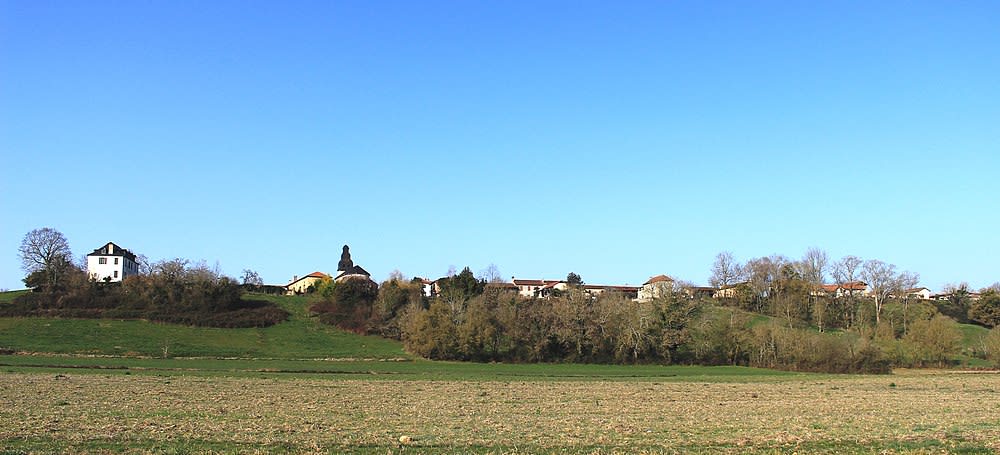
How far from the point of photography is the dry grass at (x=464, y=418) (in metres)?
19.2

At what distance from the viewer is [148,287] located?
112 metres

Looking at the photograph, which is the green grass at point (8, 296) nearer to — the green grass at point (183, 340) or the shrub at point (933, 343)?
the green grass at point (183, 340)

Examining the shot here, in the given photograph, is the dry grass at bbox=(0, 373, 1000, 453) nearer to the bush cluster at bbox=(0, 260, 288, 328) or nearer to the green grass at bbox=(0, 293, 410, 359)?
the green grass at bbox=(0, 293, 410, 359)

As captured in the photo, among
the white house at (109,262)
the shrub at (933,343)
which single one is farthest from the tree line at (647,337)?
the white house at (109,262)

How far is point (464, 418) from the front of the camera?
2667 centimetres

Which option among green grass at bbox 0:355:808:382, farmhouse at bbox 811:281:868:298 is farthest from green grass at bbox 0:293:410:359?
farmhouse at bbox 811:281:868:298

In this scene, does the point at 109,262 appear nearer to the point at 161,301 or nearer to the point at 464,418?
the point at 161,301

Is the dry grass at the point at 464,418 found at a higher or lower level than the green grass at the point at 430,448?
lower

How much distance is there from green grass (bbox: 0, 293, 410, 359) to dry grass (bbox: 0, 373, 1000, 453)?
126 ft

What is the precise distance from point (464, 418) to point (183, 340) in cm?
7380

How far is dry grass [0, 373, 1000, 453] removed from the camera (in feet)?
63.1

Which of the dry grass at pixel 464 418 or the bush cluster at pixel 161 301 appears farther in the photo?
the bush cluster at pixel 161 301

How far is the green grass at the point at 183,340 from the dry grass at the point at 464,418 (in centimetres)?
3833

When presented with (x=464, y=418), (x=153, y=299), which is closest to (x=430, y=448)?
(x=464, y=418)
